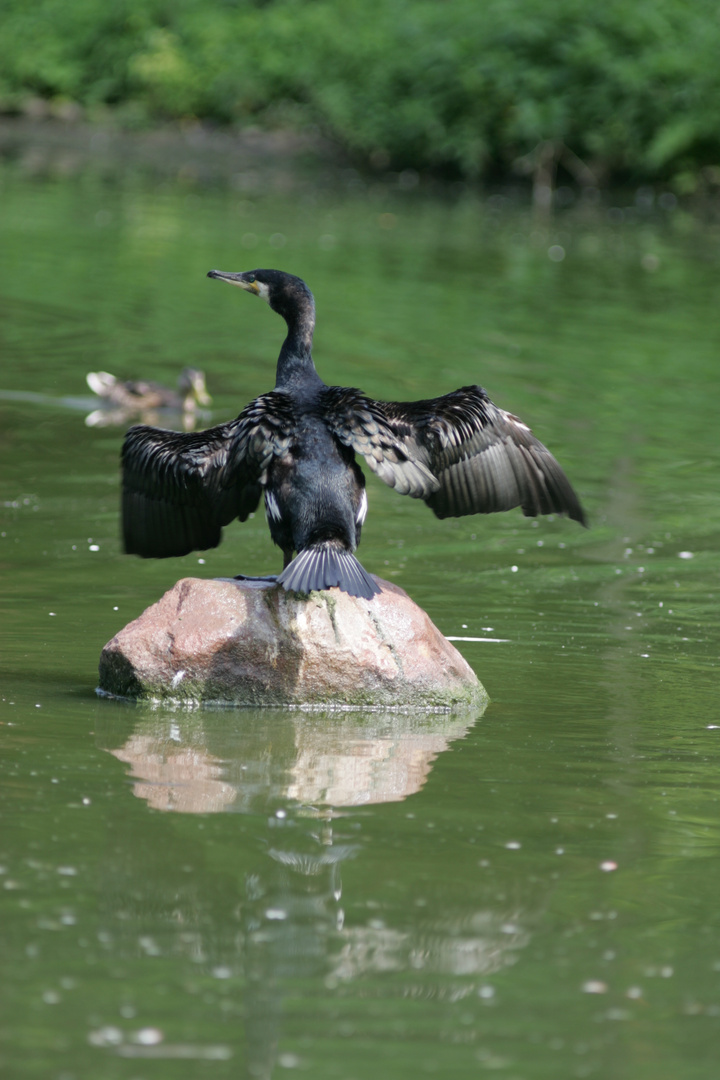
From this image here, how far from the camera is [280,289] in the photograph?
20.9ft

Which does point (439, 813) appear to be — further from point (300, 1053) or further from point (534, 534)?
point (534, 534)

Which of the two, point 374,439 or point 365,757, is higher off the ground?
point 374,439

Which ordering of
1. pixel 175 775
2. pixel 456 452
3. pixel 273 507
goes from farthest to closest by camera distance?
pixel 456 452
pixel 273 507
pixel 175 775

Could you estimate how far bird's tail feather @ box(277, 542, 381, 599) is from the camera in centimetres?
517

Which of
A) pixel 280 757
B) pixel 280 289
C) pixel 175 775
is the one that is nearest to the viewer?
pixel 175 775

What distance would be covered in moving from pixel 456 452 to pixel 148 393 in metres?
5.31

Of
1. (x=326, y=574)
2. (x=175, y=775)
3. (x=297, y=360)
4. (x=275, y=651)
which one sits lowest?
(x=175, y=775)

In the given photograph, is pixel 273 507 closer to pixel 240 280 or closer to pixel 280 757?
pixel 280 757

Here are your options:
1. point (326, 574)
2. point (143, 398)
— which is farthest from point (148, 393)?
point (326, 574)

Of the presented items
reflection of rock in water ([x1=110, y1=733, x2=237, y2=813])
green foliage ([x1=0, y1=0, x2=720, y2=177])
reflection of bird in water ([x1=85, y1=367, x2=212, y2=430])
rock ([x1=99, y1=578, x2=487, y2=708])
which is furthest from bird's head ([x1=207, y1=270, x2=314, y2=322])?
green foliage ([x1=0, y1=0, x2=720, y2=177])

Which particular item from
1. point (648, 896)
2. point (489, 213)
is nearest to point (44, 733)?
point (648, 896)

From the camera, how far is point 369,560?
800 cm

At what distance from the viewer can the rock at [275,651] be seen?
558cm

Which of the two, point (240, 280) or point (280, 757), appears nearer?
point (280, 757)
